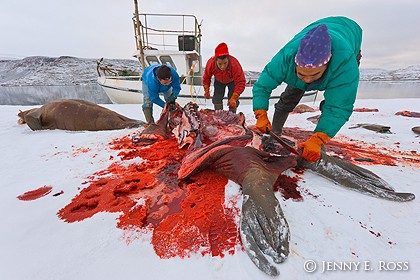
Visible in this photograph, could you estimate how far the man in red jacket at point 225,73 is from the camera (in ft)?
12.5

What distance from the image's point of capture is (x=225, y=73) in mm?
4262

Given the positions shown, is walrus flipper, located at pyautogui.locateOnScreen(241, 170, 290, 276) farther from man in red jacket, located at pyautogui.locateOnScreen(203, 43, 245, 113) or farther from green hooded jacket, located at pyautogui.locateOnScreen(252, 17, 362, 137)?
man in red jacket, located at pyautogui.locateOnScreen(203, 43, 245, 113)

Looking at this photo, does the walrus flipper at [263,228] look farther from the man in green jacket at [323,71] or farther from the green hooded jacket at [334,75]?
the green hooded jacket at [334,75]

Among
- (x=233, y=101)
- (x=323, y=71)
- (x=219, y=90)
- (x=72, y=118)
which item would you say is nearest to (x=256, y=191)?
(x=323, y=71)

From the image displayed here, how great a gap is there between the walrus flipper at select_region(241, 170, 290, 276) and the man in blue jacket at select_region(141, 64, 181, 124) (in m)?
2.65

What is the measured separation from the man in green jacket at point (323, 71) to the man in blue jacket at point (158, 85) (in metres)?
1.81

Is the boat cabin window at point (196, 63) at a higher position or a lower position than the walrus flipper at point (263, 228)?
higher

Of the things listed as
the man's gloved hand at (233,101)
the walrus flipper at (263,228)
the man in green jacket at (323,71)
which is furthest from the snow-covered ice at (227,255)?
the man's gloved hand at (233,101)

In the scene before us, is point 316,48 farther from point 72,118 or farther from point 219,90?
point 72,118

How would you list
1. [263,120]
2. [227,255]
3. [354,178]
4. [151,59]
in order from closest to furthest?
[227,255], [354,178], [263,120], [151,59]

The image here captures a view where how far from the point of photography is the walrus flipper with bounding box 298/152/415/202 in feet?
5.68

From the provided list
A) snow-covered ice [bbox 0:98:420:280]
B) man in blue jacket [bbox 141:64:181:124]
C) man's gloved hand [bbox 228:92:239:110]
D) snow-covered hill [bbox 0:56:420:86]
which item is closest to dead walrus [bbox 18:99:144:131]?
man in blue jacket [bbox 141:64:181:124]

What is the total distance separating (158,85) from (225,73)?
4.32 ft

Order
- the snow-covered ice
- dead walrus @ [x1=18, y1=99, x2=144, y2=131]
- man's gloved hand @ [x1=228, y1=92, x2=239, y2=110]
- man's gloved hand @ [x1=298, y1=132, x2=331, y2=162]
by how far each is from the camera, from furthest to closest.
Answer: dead walrus @ [x1=18, y1=99, x2=144, y2=131] → man's gloved hand @ [x1=228, y1=92, x2=239, y2=110] → man's gloved hand @ [x1=298, y1=132, x2=331, y2=162] → the snow-covered ice
